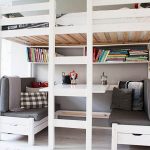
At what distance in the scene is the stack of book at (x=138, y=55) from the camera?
10.1 feet

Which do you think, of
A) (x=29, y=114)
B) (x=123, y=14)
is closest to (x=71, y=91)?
(x=29, y=114)

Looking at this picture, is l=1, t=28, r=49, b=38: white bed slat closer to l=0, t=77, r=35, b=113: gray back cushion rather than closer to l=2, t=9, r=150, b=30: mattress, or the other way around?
l=2, t=9, r=150, b=30: mattress

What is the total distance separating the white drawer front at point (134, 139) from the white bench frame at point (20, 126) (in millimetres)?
1042

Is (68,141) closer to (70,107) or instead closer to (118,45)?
(70,107)

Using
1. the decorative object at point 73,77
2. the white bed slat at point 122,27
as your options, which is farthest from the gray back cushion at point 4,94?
the white bed slat at point 122,27

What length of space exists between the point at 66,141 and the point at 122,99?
0.98 m

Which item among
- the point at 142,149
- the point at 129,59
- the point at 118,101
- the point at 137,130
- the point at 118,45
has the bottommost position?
the point at 142,149

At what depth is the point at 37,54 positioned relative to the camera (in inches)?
136

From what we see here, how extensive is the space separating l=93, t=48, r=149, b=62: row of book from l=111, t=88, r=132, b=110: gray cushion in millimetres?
495

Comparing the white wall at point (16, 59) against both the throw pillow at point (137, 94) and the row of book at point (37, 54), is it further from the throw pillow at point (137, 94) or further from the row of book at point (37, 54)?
the throw pillow at point (137, 94)

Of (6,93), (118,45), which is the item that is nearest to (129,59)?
(118,45)

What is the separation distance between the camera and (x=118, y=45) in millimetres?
3340

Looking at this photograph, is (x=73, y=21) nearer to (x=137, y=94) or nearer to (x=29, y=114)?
(x=29, y=114)

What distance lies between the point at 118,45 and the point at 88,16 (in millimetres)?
1216
